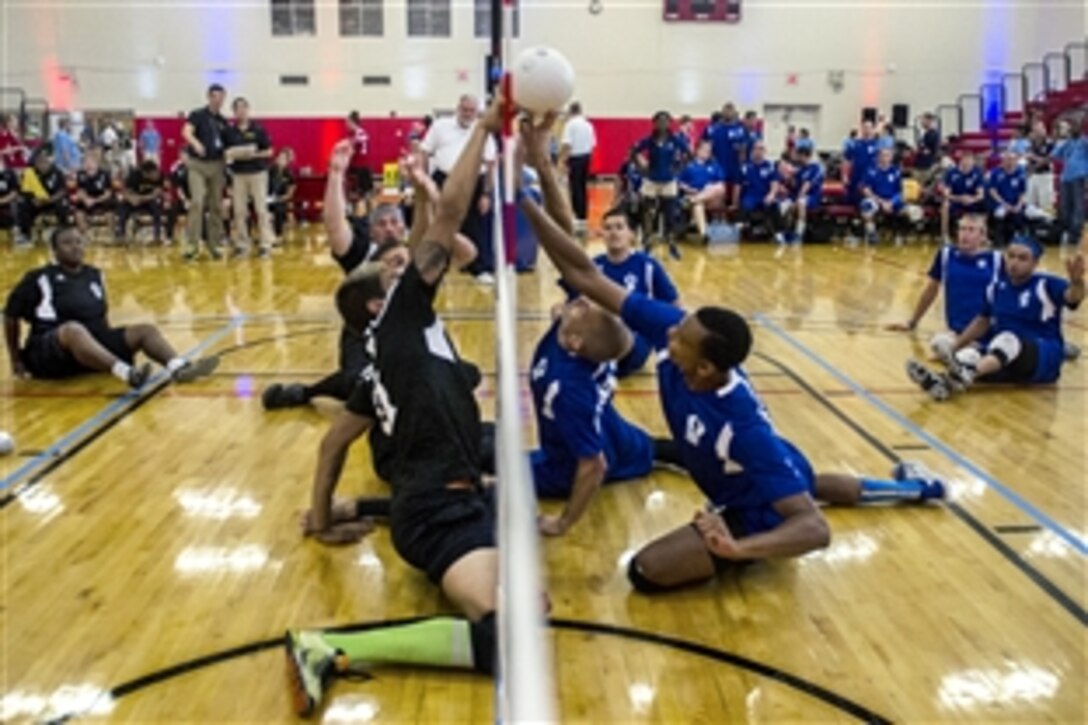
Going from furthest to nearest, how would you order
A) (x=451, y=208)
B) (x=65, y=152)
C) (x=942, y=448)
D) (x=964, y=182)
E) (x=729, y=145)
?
1. (x=65, y=152)
2. (x=729, y=145)
3. (x=964, y=182)
4. (x=942, y=448)
5. (x=451, y=208)

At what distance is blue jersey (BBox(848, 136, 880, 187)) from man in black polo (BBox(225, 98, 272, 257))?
9.69 m

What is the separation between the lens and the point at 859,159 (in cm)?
1739

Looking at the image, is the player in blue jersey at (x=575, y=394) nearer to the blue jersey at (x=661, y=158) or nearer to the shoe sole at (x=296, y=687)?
the shoe sole at (x=296, y=687)

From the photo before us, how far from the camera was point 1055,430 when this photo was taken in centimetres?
629

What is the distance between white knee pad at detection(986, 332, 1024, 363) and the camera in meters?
7.14

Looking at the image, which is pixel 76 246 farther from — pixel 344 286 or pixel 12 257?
pixel 12 257

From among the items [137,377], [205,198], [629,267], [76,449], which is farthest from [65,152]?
[629,267]

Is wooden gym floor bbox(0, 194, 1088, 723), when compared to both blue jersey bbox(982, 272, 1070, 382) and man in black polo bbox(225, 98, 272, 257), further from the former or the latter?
man in black polo bbox(225, 98, 272, 257)

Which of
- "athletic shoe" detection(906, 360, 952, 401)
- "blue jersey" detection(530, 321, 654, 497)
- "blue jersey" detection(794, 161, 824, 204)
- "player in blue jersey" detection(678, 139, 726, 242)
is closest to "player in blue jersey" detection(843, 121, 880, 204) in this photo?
"blue jersey" detection(794, 161, 824, 204)

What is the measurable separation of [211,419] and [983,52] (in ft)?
85.1

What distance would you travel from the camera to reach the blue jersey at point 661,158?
15.4 metres

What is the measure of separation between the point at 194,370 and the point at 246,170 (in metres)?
7.99

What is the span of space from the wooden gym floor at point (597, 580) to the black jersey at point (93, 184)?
36.7 ft

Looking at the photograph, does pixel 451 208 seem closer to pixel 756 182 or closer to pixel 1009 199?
pixel 756 182
